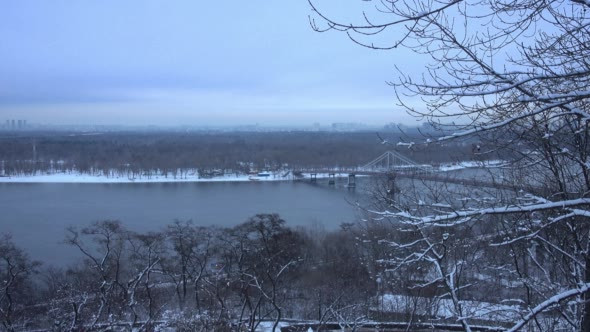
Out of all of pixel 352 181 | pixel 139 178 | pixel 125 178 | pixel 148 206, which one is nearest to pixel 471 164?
pixel 148 206

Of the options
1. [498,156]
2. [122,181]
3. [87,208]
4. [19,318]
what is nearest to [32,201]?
[87,208]

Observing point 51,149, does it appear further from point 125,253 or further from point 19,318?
point 19,318

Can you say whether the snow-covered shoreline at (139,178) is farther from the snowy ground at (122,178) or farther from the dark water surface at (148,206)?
the dark water surface at (148,206)

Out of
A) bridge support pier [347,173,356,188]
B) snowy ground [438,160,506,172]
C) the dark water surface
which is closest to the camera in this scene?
snowy ground [438,160,506,172]

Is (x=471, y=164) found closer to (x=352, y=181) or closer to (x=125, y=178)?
(x=352, y=181)

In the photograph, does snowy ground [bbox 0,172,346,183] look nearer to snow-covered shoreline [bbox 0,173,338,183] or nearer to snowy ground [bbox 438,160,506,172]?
snow-covered shoreline [bbox 0,173,338,183]

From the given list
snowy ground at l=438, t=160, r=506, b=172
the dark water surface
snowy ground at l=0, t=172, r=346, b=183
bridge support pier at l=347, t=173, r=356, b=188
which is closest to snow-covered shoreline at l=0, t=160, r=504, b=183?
snowy ground at l=0, t=172, r=346, b=183
